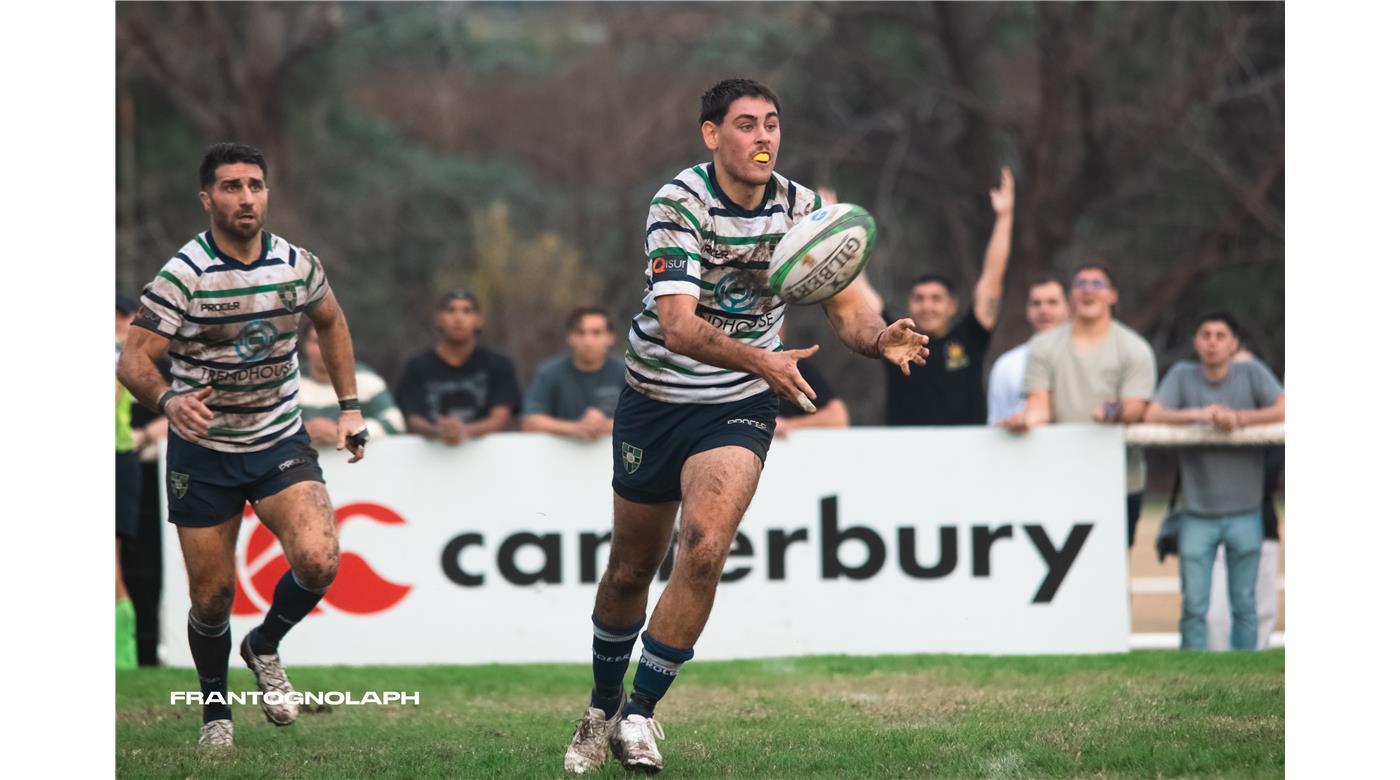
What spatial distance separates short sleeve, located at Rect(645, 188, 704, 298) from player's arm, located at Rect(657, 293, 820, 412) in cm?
5

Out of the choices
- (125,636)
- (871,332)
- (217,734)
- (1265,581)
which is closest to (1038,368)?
(1265,581)

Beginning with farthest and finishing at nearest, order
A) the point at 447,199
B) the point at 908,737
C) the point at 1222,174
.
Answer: the point at 447,199, the point at 1222,174, the point at 908,737

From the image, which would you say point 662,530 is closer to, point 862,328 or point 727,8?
point 862,328

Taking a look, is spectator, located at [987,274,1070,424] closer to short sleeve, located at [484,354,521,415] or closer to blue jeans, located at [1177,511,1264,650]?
blue jeans, located at [1177,511,1264,650]

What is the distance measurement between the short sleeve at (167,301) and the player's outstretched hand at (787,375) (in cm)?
246

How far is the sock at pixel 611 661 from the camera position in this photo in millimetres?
6469

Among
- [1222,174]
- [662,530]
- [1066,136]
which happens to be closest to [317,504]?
[662,530]

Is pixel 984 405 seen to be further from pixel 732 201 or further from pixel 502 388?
pixel 732 201

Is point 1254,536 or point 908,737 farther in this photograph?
point 1254,536

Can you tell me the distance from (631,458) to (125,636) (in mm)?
4501

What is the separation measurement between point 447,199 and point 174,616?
1009 inches

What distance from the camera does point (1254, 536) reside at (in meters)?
9.75

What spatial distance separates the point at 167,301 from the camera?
22.3 feet

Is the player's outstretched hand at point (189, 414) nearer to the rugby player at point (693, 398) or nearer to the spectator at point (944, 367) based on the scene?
the rugby player at point (693, 398)
